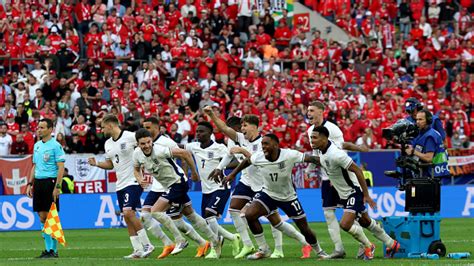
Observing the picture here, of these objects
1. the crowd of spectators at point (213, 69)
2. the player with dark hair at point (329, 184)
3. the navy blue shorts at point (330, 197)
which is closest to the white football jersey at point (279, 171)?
the player with dark hair at point (329, 184)

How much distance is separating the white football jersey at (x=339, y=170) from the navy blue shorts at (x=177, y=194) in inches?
112

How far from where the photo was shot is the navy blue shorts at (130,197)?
2034 cm

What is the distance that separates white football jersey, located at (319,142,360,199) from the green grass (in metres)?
1.10

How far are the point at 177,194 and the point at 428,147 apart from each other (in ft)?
14.2

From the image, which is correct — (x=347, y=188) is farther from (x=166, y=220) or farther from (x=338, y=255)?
(x=166, y=220)

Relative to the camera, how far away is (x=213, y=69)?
1555 inches

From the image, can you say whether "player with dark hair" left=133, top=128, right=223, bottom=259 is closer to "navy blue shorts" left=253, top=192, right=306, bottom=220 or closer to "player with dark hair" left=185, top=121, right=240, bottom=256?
"player with dark hair" left=185, top=121, right=240, bottom=256

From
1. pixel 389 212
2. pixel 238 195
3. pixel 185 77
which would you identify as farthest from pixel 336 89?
pixel 238 195

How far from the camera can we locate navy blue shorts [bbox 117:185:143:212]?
20.3 metres

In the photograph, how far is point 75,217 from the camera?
30672 millimetres

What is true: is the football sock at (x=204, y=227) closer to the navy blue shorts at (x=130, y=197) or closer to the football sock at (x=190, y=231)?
the football sock at (x=190, y=231)

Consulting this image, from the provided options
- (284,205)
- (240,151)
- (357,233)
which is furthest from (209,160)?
(357,233)

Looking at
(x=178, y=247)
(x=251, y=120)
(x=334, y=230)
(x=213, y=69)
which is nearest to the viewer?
(x=334, y=230)

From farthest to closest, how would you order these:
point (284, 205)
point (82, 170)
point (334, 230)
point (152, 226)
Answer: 1. point (82, 170)
2. point (152, 226)
3. point (334, 230)
4. point (284, 205)
